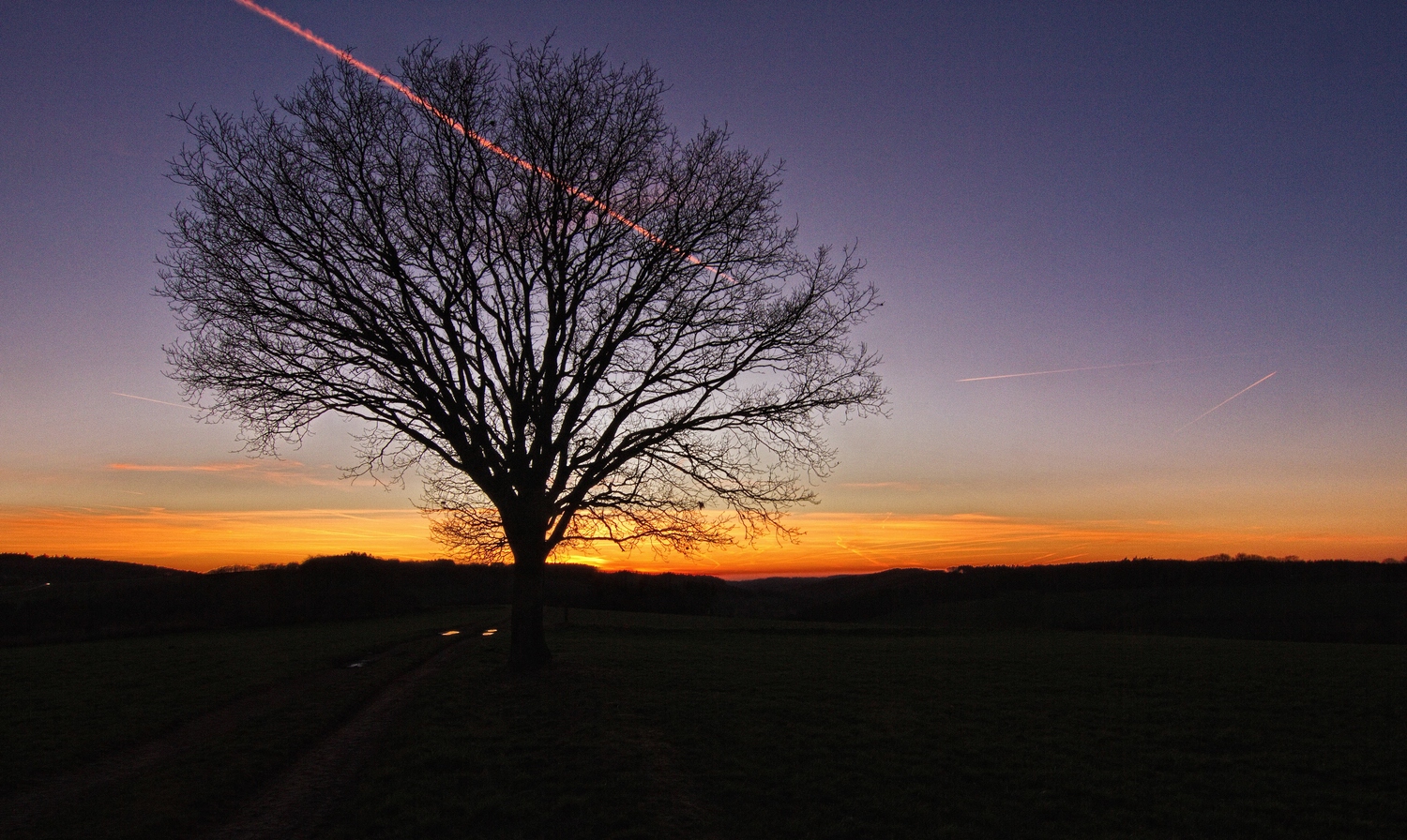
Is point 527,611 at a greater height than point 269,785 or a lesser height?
greater

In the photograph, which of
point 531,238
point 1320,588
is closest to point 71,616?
point 531,238

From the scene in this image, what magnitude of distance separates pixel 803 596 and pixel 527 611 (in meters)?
93.8

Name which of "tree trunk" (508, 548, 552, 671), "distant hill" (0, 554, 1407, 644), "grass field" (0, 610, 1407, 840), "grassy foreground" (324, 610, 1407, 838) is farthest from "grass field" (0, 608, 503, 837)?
"distant hill" (0, 554, 1407, 644)

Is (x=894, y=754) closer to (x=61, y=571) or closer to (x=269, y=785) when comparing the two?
(x=269, y=785)

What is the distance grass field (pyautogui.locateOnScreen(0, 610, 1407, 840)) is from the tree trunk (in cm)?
96

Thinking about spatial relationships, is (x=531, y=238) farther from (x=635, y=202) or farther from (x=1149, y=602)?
(x=1149, y=602)

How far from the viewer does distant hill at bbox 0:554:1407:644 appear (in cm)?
4925

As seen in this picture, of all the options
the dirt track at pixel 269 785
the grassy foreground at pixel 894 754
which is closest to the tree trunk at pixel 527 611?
the grassy foreground at pixel 894 754

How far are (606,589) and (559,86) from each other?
68543 millimetres

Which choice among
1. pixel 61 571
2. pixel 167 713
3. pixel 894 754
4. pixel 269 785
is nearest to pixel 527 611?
pixel 167 713

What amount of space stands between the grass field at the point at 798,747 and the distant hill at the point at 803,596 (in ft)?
86.8

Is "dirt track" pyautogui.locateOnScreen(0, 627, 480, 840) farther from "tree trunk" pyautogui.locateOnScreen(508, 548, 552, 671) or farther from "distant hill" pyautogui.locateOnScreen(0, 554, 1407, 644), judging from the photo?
"distant hill" pyautogui.locateOnScreen(0, 554, 1407, 644)

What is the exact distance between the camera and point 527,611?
1853 cm

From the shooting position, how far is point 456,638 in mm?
32062
